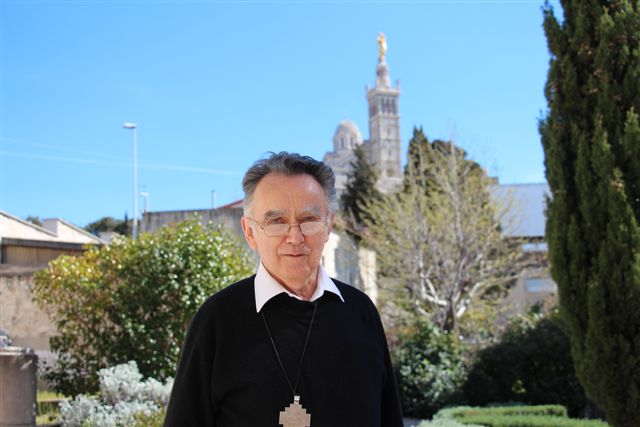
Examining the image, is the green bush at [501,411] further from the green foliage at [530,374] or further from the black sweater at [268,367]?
the black sweater at [268,367]

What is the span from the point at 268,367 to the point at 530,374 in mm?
10849

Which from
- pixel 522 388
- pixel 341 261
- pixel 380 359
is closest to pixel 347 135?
pixel 341 261

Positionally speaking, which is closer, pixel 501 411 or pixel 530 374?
pixel 501 411

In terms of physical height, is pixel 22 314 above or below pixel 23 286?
below

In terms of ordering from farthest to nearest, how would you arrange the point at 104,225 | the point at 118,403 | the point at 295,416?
the point at 104,225 < the point at 118,403 < the point at 295,416

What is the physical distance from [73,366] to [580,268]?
6748 millimetres

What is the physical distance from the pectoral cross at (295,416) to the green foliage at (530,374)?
1034 cm

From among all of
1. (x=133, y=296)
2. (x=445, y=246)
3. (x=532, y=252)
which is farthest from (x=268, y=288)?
(x=532, y=252)

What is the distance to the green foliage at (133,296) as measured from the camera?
920 cm

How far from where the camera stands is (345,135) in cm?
13662

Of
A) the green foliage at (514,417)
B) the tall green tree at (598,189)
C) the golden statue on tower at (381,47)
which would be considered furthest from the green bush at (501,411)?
the golden statue on tower at (381,47)

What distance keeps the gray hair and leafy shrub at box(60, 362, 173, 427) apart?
504 cm

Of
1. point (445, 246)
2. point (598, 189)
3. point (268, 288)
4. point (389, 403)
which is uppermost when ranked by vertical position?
point (598, 189)

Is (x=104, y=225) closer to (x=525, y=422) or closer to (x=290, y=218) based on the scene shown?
(x=525, y=422)
